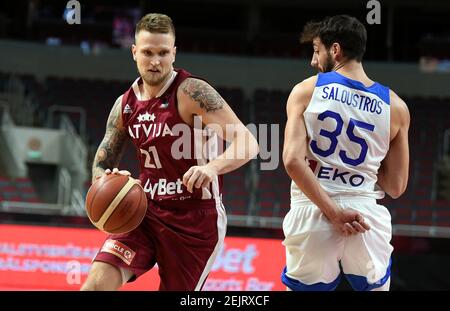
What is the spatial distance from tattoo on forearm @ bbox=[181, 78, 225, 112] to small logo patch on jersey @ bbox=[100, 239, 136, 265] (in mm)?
783

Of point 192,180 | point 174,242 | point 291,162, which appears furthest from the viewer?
point 174,242

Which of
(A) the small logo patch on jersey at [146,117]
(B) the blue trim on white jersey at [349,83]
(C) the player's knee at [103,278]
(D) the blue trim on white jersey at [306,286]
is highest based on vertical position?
(B) the blue trim on white jersey at [349,83]

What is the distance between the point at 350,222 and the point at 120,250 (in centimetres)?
110

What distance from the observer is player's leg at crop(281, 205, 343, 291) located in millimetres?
3344

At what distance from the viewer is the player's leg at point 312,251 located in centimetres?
334

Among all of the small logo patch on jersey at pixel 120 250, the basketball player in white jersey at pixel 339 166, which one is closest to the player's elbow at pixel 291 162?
the basketball player in white jersey at pixel 339 166

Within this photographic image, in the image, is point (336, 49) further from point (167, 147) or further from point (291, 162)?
point (167, 147)

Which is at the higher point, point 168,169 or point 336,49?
point 336,49

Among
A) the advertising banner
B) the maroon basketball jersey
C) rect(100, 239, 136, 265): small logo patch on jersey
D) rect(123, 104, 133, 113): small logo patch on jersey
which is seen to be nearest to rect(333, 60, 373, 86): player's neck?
the maroon basketball jersey

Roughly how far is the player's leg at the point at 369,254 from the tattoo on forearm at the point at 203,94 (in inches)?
32.2

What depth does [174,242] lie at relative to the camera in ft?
11.6

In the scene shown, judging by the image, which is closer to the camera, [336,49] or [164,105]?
[336,49]

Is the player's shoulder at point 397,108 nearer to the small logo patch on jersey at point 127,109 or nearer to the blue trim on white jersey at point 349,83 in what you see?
the blue trim on white jersey at point 349,83

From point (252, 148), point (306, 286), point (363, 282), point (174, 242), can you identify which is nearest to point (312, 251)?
point (306, 286)
